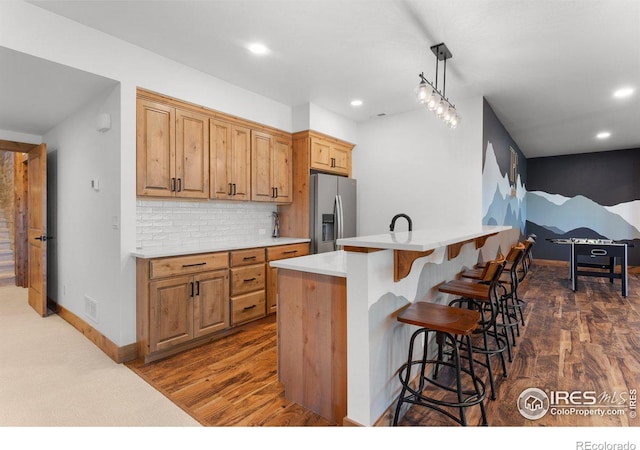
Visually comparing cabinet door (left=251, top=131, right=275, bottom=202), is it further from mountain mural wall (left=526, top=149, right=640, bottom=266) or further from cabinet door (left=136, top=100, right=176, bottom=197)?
mountain mural wall (left=526, top=149, right=640, bottom=266)

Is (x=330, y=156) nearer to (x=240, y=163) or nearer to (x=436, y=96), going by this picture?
(x=240, y=163)

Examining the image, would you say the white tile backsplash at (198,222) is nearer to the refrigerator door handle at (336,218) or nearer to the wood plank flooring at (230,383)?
the refrigerator door handle at (336,218)

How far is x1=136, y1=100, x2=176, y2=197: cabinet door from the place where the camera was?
285 cm

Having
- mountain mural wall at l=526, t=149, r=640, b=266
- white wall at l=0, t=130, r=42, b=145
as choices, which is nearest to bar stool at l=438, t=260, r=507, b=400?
white wall at l=0, t=130, r=42, b=145

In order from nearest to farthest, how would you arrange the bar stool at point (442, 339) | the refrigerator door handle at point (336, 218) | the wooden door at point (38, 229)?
the bar stool at point (442, 339)
the wooden door at point (38, 229)
the refrigerator door handle at point (336, 218)

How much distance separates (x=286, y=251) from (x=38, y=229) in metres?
3.02

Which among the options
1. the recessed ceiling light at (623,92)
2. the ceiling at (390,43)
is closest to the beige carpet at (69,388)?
the ceiling at (390,43)

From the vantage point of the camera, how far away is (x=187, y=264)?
9.33ft

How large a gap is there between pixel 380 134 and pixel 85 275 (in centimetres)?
400

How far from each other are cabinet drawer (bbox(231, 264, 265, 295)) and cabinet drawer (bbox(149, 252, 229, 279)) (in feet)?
0.53

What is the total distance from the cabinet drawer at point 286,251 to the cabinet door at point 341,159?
51.4 inches

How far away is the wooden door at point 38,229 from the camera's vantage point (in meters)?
3.78

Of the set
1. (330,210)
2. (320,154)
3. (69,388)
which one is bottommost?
(69,388)

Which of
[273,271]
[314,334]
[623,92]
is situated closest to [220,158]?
[273,271]
